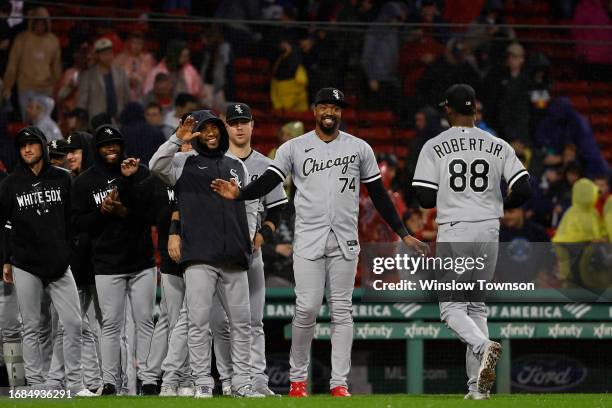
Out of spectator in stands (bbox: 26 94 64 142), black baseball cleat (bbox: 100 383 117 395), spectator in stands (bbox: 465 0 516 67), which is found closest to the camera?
black baseball cleat (bbox: 100 383 117 395)

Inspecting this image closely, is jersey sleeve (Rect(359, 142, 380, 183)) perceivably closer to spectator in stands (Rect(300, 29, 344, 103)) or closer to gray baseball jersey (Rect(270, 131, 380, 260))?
gray baseball jersey (Rect(270, 131, 380, 260))

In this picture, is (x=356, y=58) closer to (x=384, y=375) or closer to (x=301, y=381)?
(x=384, y=375)

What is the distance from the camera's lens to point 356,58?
15.0 metres

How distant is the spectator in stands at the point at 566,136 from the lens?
14961 millimetres

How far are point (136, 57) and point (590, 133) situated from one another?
15.9 ft

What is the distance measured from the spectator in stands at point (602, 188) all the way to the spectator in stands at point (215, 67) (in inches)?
155

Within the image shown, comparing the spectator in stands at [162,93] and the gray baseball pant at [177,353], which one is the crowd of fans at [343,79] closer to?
the spectator in stands at [162,93]

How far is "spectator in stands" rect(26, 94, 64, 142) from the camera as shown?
45.0 ft

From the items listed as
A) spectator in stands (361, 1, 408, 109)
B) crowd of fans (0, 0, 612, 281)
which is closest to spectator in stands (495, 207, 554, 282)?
crowd of fans (0, 0, 612, 281)

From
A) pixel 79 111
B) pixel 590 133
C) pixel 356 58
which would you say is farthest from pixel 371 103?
pixel 79 111

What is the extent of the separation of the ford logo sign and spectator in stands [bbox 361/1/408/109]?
3.22 m

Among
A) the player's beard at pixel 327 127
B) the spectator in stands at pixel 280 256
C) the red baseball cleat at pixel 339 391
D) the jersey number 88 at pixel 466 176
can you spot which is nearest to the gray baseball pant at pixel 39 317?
the red baseball cleat at pixel 339 391

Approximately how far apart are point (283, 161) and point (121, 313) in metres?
1.63

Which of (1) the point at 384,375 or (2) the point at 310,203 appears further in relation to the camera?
(1) the point at 384,375
